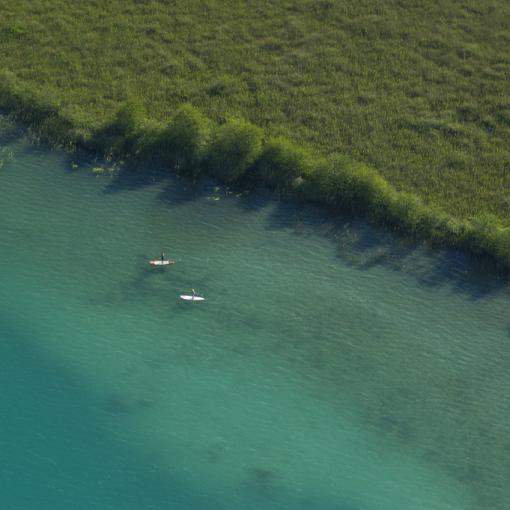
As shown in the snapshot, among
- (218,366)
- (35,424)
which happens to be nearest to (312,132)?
(218,366)

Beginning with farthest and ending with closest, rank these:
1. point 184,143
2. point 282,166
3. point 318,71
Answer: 1. point 318,71
2. point 184,143
3. point 282,166

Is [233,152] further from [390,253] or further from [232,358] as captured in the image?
[232,358]

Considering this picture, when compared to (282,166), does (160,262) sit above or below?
below

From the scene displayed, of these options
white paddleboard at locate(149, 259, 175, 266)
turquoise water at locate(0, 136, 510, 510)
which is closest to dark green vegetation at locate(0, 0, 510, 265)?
turquoise water at locate(0, 136, 510, 510)

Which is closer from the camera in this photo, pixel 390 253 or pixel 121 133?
pixel 390 253

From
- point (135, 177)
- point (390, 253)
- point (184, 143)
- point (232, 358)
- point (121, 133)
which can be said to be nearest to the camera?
point (232, 358)

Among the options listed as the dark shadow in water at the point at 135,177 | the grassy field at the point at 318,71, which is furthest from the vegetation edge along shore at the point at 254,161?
the grassy field at the point at 318,71

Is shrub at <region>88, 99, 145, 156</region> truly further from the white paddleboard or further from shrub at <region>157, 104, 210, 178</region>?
the white paddleboard

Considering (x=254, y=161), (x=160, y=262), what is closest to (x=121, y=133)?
(x=254, y=161)
